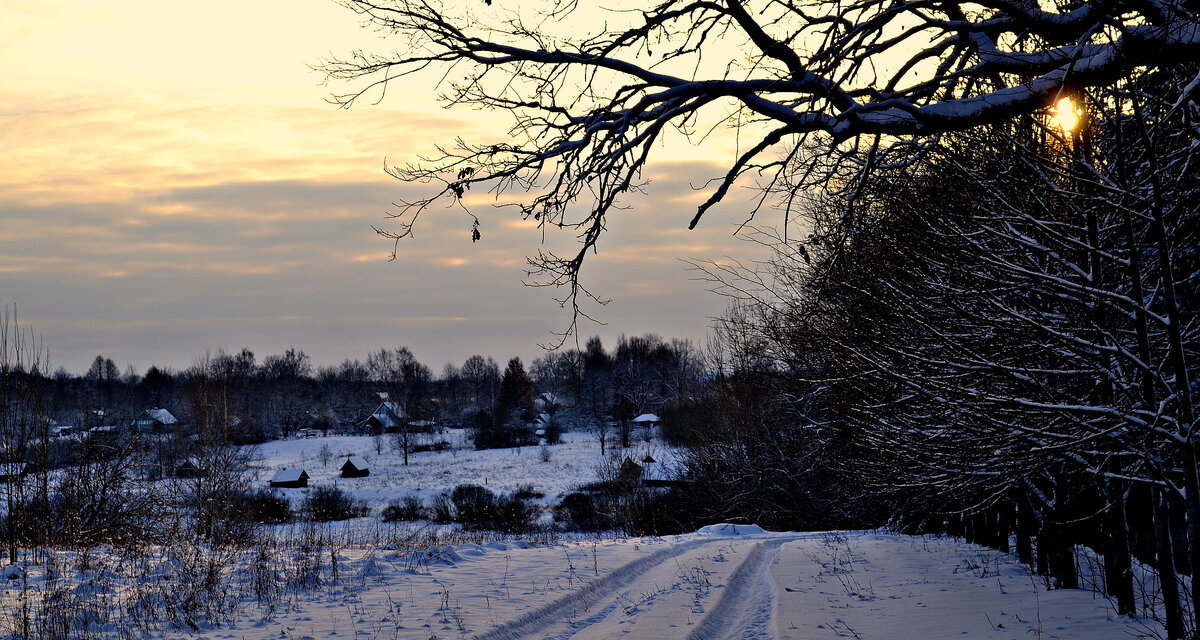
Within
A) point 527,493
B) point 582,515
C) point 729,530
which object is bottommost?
point 582,515

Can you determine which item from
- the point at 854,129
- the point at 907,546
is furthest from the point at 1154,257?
the point at 907,546

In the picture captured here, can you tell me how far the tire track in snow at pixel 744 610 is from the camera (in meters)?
8.60

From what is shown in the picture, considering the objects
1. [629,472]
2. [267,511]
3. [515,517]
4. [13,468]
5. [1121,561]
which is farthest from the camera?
[629,472]

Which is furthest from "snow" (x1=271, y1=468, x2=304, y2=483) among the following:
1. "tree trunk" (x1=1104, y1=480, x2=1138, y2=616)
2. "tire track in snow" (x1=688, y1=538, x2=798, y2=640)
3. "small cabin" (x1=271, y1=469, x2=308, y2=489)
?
"tree trunk" (x1=1104, y1=480, x2=1138, y2=616)

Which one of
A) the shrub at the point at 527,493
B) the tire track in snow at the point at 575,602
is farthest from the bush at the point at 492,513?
the tire track in snow at the point at 575,602

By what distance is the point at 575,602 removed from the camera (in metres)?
10.1

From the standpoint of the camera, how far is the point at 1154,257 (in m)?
7.02

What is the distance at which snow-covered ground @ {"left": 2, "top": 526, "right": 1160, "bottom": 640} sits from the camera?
820 centimetres

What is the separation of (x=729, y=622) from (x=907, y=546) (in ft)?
27.6

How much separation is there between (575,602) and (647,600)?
3.14 ft

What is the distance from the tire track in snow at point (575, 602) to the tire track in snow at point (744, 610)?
156cm

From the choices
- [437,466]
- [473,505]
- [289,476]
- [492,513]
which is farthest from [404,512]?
[437,466]

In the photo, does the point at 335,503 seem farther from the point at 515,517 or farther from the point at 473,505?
the point at 515,517

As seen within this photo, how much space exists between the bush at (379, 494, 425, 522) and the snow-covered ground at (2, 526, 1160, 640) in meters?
25.4
